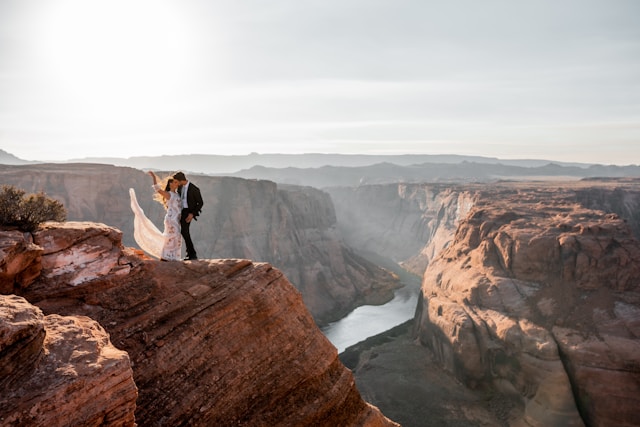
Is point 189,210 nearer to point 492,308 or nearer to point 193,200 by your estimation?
point 193,200

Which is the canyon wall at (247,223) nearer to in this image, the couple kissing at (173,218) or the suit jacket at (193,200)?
the couple kissing at (173,218)

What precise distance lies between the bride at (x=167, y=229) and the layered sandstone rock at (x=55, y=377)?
4.35 metres

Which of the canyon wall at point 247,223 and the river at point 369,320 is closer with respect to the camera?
the river at point 369,320

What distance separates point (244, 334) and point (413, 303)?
157ft

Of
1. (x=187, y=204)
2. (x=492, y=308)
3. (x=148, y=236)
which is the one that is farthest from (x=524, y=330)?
(x=148, y=236)

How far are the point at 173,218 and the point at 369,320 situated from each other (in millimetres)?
40714

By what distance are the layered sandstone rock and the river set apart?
35028 millimetres

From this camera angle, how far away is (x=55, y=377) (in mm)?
4488

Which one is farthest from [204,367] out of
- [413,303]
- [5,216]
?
[413,303]

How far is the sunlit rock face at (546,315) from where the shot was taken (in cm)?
2409

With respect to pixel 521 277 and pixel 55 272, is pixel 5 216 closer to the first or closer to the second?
pixel 55 272

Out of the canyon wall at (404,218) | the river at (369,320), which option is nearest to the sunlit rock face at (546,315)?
the river at (369,320)

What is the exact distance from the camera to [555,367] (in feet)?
82.7

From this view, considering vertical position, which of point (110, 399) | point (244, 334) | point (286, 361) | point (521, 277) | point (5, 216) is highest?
point (5, 216)
